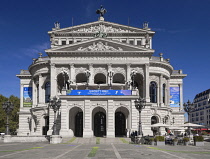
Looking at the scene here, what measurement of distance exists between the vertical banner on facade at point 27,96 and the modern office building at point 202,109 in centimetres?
8223

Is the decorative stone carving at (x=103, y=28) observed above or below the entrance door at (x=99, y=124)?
above

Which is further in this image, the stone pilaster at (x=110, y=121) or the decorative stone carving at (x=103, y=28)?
the decorative stone carving at (x=103, y=28)

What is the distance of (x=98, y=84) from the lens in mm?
55812

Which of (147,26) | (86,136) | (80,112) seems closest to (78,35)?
(147,26)

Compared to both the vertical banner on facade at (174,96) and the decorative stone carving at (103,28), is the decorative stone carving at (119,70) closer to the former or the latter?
the decorative stone carving at (103,28)

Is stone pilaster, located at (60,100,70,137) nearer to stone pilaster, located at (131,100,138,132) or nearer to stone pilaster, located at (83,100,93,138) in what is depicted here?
stone pilaster, located at (83,100,93,138)

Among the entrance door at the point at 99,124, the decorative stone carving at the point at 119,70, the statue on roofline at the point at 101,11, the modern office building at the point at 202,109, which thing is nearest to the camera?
the entrance door at the point at 99,124

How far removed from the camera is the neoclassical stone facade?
5069 cm

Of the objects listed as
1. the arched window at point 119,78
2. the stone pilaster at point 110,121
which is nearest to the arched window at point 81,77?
the arched window at point 119,78

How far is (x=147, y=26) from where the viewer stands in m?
74.0

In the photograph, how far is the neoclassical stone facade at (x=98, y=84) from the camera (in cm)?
5069

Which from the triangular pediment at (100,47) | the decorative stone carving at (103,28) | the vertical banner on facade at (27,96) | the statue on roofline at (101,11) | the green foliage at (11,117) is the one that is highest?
the statue on roofline at (101,11)

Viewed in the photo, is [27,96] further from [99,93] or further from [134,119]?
[134,119]

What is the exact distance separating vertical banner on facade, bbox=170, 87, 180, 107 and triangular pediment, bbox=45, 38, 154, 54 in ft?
51.1
